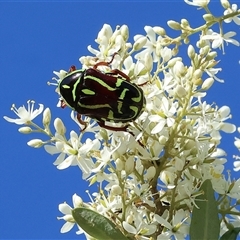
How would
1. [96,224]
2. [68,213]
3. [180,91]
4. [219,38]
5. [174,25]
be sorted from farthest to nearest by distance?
[174,25] → [219,38] → [68,213] → [180,91] → [96,224]

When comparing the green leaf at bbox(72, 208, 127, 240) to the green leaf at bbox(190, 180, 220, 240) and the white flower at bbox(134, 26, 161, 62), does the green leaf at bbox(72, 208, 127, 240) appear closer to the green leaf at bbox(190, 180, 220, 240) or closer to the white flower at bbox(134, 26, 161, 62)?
the green leaf at bbox(190, 180, 220, 240)

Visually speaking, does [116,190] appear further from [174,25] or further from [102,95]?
[174,25]

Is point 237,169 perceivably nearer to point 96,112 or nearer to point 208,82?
point 208,82

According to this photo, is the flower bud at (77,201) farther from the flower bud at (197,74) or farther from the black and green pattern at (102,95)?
the flower bud at (197,74)

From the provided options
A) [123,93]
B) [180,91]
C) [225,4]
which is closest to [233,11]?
[225,4]

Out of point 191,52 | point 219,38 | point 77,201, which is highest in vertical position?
point 219,38

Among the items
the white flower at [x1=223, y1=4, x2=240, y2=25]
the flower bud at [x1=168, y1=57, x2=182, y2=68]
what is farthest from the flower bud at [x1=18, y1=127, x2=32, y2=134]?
the white flower at [x1=223, y1=4, x2=240, y2=25]

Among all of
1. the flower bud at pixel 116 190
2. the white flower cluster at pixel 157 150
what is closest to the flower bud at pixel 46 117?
the white flower cluster at pixel 157 150
